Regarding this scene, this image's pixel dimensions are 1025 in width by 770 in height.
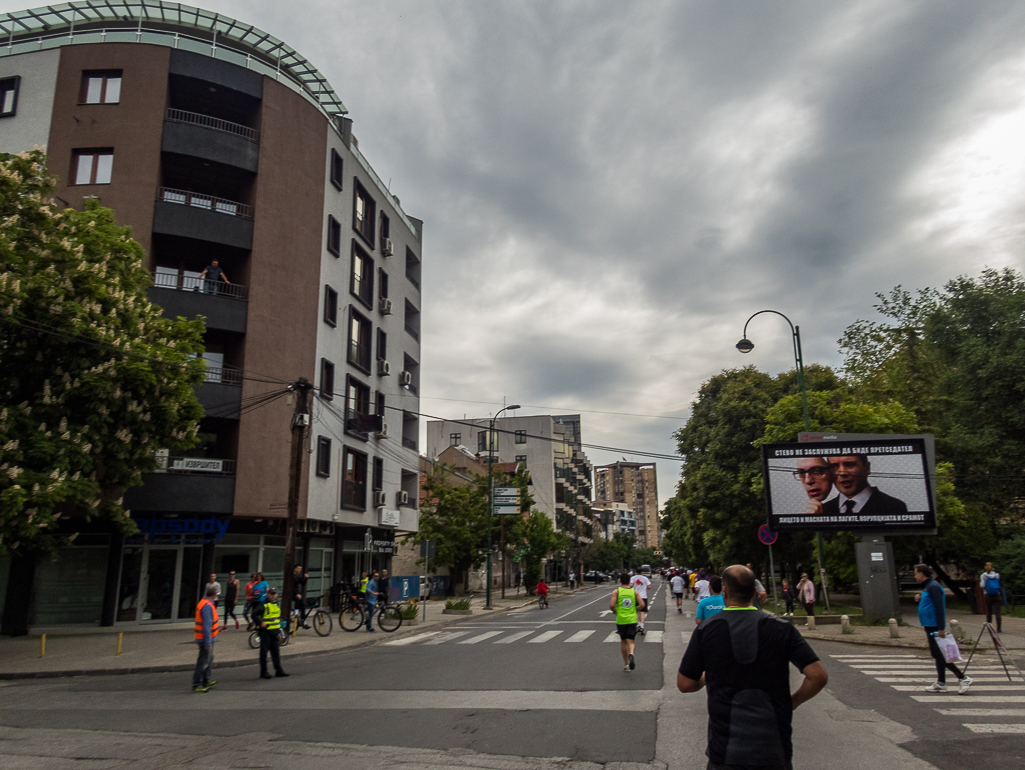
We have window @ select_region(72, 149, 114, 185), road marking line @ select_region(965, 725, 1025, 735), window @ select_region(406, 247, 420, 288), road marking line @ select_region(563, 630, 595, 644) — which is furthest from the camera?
window @ select_region(406, 247, 420, 288)

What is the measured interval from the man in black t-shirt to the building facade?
22.3 meters

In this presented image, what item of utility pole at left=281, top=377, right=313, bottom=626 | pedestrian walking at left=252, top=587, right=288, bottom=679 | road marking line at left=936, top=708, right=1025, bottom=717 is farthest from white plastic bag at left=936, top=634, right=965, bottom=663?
utility pole at left=281, top=377, right=313, bottom=626

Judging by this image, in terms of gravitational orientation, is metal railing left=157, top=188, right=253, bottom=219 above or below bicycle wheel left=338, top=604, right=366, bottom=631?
above

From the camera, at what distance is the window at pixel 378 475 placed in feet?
114

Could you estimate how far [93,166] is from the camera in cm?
2600

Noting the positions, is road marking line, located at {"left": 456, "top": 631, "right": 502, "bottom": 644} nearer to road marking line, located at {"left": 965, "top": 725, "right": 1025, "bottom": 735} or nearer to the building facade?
the building facade

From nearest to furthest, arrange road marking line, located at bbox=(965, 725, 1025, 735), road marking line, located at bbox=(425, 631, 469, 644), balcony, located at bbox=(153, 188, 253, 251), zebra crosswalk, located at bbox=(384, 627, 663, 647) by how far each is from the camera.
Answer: road marking line, located at bbox=(965, 725, 1025, 735), zebra crosswalk, located at bbox=(384, 627, 663, 647), road marking line, located at bbox=(425, 631, 469, 644), balcony, located at bbox=(153, 188, 253, 251)

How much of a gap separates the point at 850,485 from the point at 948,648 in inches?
510

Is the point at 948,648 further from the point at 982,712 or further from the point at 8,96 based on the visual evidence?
the point at 8,96

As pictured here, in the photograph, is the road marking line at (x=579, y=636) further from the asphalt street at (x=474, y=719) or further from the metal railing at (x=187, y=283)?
the metal railing at (x=187, y=283)

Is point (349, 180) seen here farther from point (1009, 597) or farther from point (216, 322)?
point (1009, 597)

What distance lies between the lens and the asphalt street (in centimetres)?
703

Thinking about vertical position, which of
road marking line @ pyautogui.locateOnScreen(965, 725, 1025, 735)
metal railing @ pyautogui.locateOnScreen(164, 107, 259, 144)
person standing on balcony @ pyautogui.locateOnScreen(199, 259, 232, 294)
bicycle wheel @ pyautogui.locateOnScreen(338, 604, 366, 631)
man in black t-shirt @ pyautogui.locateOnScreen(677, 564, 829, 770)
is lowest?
bicycle wheel @ pyautogui.locateOnScreen(338, 604, 366, 631)

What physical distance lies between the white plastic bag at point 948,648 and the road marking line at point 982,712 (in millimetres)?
1325
